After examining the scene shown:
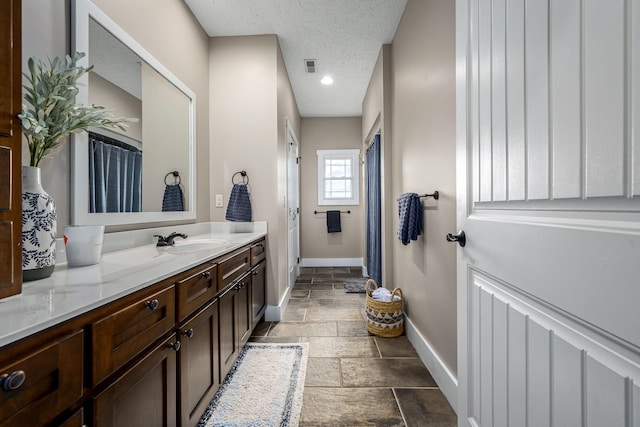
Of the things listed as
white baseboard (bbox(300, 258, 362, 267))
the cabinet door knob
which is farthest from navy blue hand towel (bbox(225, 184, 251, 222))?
white baseboard (bbox(300, 258, 362, 267))

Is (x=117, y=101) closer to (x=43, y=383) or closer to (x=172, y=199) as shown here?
(x=172, y=199)

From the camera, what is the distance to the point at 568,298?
595 mm

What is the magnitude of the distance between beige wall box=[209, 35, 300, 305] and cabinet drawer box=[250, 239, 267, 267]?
3.2 inches

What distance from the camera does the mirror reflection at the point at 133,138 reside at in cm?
138

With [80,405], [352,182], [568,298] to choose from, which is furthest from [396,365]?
[352,182]

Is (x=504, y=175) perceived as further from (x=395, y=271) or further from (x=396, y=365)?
(x=395, y=271)

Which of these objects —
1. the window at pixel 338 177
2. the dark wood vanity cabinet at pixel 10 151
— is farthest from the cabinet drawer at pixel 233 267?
the window at pixel 338 177

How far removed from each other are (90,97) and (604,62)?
1.79 metres

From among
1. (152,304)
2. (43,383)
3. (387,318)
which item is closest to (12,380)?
(43,383)

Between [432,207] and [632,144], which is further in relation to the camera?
[432,207]

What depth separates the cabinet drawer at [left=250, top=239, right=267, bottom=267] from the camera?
223 cm

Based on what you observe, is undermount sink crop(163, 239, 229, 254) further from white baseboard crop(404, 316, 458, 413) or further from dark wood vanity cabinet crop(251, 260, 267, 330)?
white baseboard crop(404, 316, 458, 413)

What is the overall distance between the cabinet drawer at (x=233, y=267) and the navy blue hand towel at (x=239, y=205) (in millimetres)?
509

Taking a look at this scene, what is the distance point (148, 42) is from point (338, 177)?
140 inches
